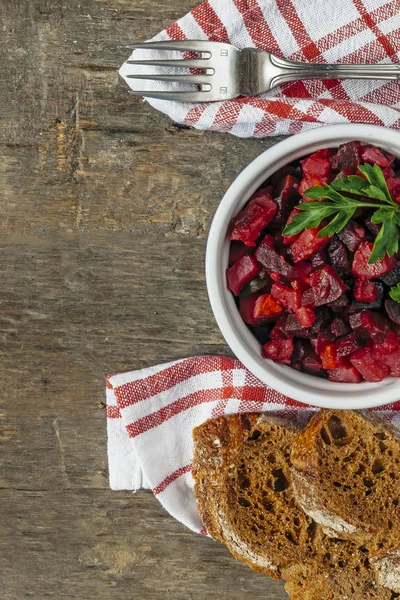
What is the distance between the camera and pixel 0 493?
8.98ft

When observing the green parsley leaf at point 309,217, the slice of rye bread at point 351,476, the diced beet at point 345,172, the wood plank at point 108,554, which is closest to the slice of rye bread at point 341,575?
the slice of rye bread at point 351,476

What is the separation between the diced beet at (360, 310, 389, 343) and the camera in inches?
80.0

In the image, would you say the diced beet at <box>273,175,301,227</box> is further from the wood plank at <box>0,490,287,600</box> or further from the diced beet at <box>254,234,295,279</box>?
Result: the wood plank at <box>0,490,287,600</box>

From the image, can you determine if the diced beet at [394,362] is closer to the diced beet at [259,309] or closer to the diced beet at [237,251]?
the diced beet at [259,309]

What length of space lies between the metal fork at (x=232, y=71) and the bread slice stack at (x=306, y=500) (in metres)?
1.15

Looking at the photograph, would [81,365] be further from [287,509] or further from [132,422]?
[287,509]

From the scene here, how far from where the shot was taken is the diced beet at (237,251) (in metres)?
2.12

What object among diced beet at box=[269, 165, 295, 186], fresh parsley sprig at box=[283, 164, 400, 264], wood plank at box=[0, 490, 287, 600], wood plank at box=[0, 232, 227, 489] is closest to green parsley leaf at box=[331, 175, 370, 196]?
fresh parsley sprig at box=[283, 164, 400, 264]

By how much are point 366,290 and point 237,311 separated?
405 mm

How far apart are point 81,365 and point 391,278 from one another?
1220mm

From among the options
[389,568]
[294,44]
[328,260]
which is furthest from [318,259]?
[389,568]

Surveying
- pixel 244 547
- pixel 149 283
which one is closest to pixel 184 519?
pixel 244 547

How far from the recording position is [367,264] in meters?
2.00

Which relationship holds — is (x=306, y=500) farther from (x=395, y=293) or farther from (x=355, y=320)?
(x=395, y=293)
